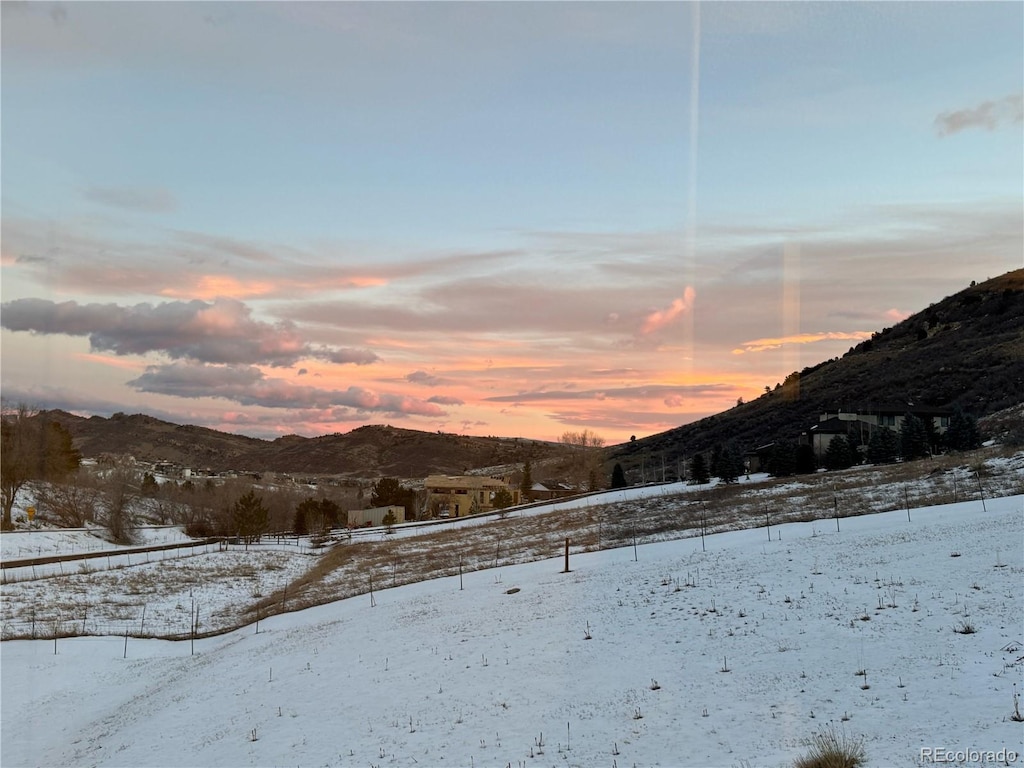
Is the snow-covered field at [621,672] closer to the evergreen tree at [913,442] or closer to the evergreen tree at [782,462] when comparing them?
the evergreen tree at [913,442]

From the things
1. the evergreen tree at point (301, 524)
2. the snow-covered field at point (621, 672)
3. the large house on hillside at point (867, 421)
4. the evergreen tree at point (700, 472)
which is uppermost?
the large house on hillside at point (867, 421)

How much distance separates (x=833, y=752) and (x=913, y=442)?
69.4 m

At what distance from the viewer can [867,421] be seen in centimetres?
9700

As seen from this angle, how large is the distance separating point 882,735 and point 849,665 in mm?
3697

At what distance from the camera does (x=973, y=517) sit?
2964 centimetres

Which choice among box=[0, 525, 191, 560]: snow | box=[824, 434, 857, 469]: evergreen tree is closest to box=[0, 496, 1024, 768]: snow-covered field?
box=[0, 525, 191, 560]: snow

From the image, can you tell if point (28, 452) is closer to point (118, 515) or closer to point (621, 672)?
point (118, 515)

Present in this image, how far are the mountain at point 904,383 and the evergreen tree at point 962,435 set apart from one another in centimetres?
3006

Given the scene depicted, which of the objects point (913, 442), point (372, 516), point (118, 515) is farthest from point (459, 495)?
point (913, 442)

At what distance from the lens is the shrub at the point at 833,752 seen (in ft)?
38.5

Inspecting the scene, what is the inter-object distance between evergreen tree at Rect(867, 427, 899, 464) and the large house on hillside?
1149 cm

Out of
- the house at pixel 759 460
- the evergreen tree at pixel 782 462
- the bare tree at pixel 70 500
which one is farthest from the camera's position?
the bare tree at pixel 70 500

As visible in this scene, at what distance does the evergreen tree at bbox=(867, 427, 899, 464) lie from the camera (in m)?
73.0

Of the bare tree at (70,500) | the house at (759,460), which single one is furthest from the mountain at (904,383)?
the bare tree at (70,500)
